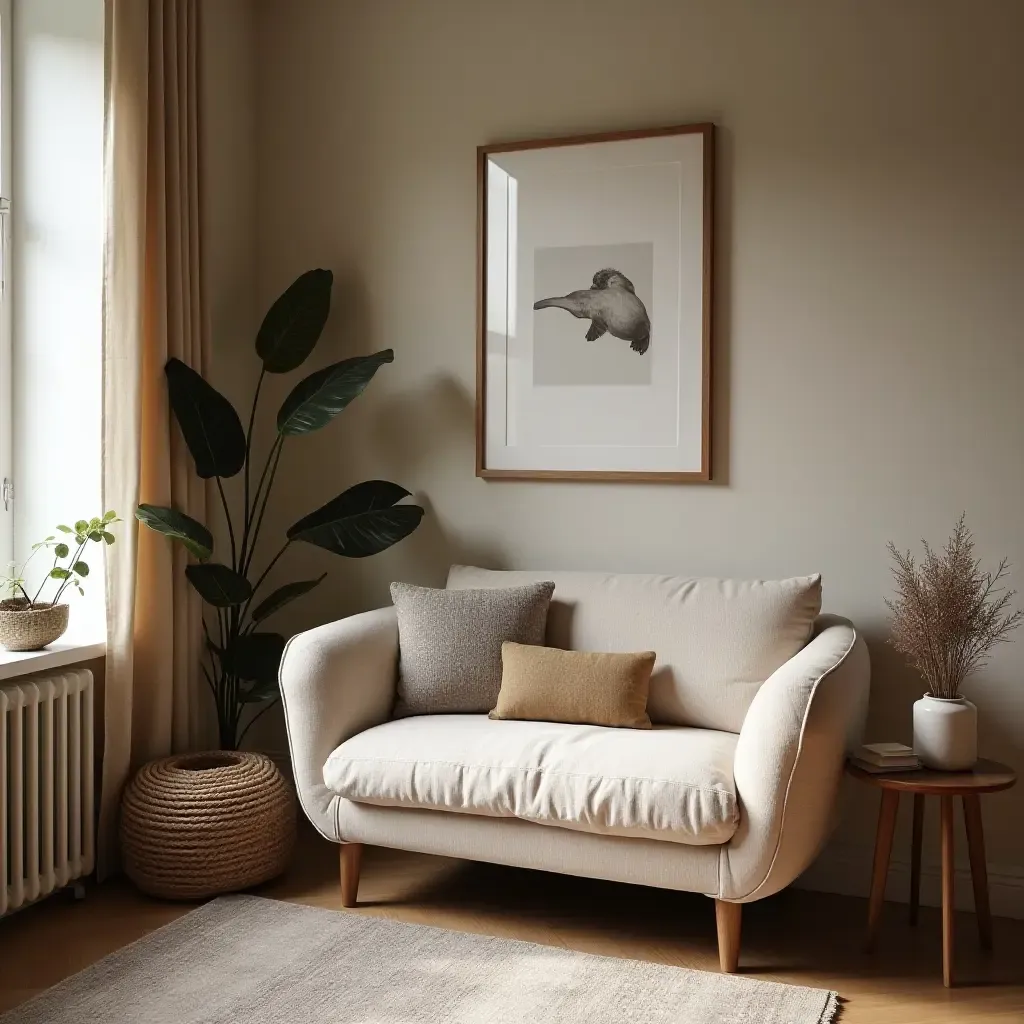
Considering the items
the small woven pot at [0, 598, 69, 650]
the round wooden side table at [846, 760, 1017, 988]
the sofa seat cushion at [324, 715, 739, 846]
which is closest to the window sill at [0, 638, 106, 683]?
the small woven pot at [0, 598, 69, 650]

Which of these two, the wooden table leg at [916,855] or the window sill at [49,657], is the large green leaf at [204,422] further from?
the wooden table leg at [916,855]

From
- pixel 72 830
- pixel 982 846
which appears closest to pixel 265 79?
pixel 72 830

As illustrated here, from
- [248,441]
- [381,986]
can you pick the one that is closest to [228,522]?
[248,441]

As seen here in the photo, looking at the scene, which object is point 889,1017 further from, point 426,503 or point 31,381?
point 31,381

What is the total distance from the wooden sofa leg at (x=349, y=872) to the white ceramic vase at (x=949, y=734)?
150 cm

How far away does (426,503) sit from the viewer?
3.92 m

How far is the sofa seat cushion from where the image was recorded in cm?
267

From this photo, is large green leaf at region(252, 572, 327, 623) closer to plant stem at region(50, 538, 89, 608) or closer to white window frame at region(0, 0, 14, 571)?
plant stem at region(50, 538, 89, 608)

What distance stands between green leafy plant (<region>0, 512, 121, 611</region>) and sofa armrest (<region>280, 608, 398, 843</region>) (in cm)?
61

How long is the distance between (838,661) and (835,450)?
32.8 inches

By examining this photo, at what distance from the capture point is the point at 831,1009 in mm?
2568

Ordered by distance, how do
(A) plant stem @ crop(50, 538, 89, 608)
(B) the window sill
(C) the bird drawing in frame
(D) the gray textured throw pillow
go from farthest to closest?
1. (C) the bird drawing in frame
2. (D) the gray textured throw pillow
3. (A) plant stem @ crop(50, 538, 89, 608)
4. (B) the window sill

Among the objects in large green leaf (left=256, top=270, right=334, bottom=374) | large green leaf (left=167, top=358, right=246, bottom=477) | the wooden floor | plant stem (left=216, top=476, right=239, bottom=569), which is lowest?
the wooden floor

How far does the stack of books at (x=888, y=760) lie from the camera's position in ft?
9.39
